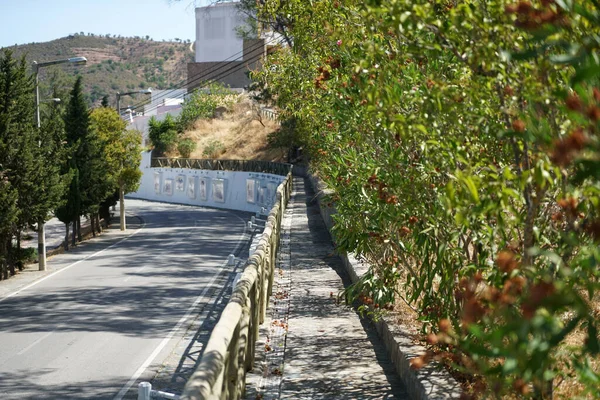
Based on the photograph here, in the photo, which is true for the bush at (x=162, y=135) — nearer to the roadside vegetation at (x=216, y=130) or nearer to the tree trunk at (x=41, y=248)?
the roadside vegetation at (x=216, y=130)

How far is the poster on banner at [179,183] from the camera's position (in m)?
76.5

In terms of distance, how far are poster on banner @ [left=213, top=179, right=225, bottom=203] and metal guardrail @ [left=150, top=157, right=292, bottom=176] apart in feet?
4.01

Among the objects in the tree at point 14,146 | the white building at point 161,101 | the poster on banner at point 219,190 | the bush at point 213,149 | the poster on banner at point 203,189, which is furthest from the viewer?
the white building at point 161,101

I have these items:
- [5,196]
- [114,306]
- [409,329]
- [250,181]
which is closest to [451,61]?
[409,329]

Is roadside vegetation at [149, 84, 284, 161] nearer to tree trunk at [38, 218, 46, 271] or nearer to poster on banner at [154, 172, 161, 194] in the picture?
poster on banner at [154, 172, 161, 194]

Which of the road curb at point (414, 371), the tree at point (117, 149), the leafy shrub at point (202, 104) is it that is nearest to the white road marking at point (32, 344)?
the road curb at point (414, 371)

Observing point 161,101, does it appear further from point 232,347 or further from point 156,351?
point 232,347

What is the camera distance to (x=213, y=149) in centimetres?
8362

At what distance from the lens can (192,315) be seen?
23.5 metres

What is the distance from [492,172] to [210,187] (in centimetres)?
6534

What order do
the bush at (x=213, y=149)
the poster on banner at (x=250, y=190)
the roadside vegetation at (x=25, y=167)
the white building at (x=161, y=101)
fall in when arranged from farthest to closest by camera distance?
the white building at (x=161, y=101)
the bush at (x=213, y=149)
the poster on banner at (x=250, y=190)
the roadside vegetation at (x=25, y=167)

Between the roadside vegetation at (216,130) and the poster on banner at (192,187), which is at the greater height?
the roadside vegetation at (216,130)

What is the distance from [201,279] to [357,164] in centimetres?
2009

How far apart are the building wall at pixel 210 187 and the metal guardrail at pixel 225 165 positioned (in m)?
0.64
